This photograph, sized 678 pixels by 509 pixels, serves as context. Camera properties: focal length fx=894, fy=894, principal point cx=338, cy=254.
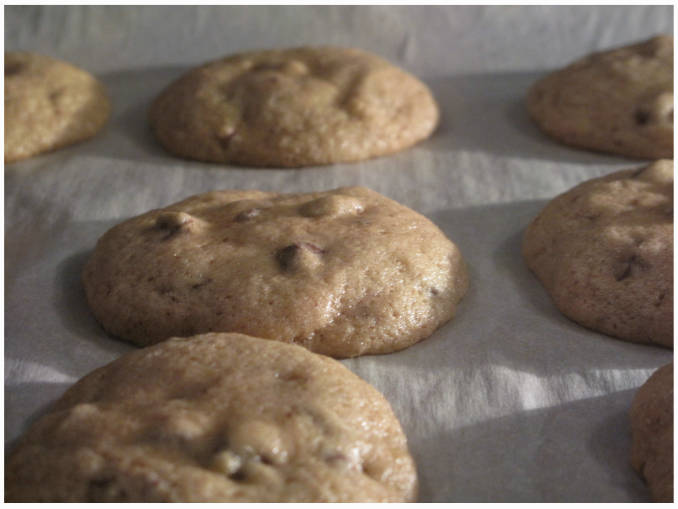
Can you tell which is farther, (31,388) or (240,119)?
(240,119)

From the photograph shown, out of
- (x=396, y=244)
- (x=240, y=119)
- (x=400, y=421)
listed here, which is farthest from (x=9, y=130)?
(x=400, y=421)

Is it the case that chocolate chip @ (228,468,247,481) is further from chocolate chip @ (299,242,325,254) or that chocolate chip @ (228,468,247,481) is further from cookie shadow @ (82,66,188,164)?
cookie shadow @ (82,66,188,164)

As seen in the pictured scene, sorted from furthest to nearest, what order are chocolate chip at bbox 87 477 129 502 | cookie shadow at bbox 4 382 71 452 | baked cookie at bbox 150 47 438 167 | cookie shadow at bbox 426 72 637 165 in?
cookie shadow at bbox 426 72 637 165
baked cookie at bbox 150 47 438 167
cookie shadow at bbox 4 382 71 452
chocolate chip at bbox 87 477 129 502

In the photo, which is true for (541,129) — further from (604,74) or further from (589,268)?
(589,268)

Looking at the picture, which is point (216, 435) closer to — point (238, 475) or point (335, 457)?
point (238, 475)

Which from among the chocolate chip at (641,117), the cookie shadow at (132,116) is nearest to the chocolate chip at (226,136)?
the cookie shadow at (132,116)

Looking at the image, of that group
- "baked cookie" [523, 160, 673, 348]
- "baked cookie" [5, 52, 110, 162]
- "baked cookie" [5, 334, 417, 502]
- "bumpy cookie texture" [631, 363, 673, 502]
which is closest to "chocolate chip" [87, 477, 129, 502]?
"baked cookie" [5, 334, 417, 502]

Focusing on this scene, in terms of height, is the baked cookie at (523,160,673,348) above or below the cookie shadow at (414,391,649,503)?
above
